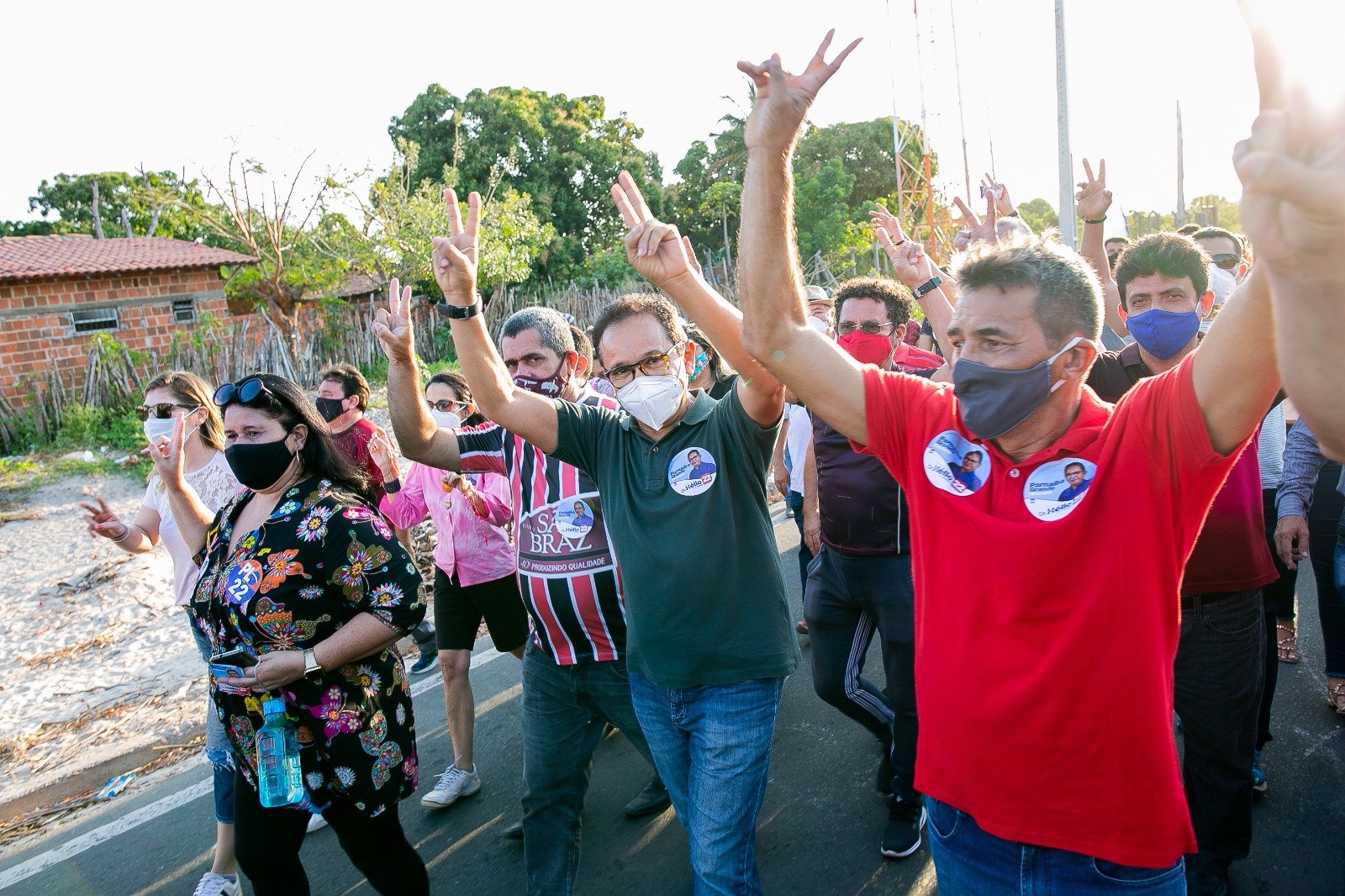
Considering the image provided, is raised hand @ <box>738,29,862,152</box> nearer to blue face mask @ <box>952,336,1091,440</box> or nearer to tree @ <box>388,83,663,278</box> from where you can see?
blue face mask @ <box>952,336,1091,440</box>

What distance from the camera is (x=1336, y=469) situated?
165 inches

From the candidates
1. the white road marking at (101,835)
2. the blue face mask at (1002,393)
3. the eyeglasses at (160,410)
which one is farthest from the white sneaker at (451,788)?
the blue face mask at (1002,393)

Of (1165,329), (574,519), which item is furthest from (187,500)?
(1165,329)

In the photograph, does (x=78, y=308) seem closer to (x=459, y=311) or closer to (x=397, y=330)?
(x=397, y=330)

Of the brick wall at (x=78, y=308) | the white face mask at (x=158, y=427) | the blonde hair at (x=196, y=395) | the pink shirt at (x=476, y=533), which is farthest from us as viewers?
the brick wall at (x=78, y=308)

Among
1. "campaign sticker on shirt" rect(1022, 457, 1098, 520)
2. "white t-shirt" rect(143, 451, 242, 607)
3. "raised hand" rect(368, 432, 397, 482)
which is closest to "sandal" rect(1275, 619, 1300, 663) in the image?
"campaign sticker on shirt" rect(1022, 457, 1098, 520)

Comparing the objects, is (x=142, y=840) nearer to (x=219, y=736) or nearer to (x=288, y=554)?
(x=219, y=736)

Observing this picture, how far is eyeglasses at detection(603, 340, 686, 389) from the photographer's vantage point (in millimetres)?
2586

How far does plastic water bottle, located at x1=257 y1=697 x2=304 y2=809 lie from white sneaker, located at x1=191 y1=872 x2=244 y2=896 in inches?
40.2

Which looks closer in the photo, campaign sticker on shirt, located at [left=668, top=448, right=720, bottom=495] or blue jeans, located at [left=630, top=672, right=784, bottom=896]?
blue jeans, located at [left=630, top=672, right=784, bottom=896]

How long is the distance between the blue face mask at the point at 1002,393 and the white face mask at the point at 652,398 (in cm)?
95

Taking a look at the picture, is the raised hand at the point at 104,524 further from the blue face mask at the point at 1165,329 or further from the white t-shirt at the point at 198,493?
the blue face mask at the point at 1165,329

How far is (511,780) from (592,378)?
2.68 m

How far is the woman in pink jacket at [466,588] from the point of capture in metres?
4.03
